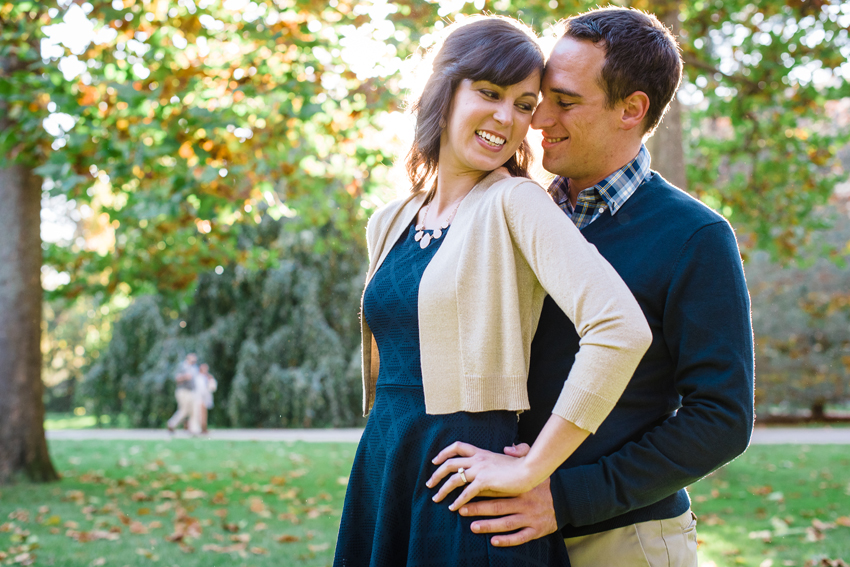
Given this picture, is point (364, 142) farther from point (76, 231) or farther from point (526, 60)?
point (76, 231)

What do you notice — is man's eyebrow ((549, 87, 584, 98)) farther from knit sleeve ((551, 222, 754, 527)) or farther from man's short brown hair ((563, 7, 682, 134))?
knit sleeve ((551, 222, 754, 527))

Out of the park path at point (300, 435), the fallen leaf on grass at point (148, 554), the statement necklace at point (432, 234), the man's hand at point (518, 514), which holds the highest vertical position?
the statement necklace at point (432, 234)

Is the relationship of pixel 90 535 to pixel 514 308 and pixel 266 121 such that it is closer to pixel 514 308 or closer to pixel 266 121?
pixel 266 121

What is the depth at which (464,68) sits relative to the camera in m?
1.85

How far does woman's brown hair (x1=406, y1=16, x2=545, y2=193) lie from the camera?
182cm

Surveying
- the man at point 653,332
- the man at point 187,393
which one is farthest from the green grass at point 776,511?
the man at point 187,393

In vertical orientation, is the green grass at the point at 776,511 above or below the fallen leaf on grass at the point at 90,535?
below

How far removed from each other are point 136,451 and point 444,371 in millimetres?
12006

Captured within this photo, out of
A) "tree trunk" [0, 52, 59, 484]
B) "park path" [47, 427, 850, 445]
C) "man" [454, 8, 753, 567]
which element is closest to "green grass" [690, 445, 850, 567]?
"park path" [47, 427, 850, 445]

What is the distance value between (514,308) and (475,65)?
→ 642 mm

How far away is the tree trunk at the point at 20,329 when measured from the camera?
830 cm

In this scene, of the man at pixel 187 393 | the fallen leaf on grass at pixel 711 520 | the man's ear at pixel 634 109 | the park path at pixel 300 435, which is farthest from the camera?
the man at pixel 187 393

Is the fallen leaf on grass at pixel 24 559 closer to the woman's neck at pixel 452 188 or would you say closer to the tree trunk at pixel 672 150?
the woman's neck at pixel 452 188

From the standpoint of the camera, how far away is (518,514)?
159cm
